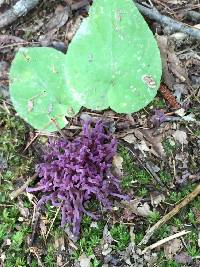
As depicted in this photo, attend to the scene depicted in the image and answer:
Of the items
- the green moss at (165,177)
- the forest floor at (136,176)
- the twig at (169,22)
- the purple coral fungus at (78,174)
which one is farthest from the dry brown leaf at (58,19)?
the green moss at (165,177)

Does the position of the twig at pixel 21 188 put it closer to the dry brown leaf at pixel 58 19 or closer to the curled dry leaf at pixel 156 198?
the curled dry leaf at pixel 156 198

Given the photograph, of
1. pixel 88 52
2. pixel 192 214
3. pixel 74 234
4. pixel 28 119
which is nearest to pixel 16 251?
pixel 74 234

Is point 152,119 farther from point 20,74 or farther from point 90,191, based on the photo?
point 20,74

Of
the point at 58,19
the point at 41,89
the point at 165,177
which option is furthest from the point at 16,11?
the point at 165,177

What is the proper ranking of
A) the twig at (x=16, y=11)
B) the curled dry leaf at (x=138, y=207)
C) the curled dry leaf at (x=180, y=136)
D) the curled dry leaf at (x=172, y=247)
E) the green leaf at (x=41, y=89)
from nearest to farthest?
the curled dry leaf at (x=172, y=247) < the curled dry leaf at (x=138, y=207) < the curled dry leaf at (x=180, y=136) < the green leaf at (x=41, y=89) < the twig at (x=16, y=11)

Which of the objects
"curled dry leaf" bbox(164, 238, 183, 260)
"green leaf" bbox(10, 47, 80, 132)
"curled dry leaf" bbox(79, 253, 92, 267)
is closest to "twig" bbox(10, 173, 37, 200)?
"green leaf" bbox(10, 47, 80, 132)

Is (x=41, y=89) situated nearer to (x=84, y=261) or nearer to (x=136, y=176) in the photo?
(x=136, y=176)
